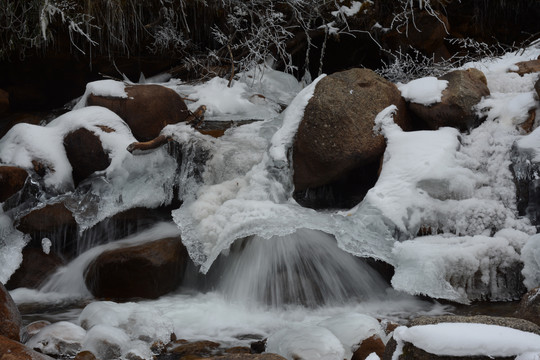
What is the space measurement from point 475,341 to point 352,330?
129 centimetres

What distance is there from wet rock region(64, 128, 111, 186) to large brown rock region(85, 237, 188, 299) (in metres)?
0.89

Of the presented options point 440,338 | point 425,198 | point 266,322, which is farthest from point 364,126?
point 440,338

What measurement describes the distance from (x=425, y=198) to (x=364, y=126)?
35.2 inches

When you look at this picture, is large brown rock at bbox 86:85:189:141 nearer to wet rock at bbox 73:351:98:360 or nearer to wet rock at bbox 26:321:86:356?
wet rock at bbox 26:321:86:356

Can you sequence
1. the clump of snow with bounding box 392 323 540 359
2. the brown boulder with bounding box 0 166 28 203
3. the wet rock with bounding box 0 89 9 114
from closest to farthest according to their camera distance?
the clump of snow with bounding box 392 323 540 359 → the brown boulder with bounding box 0 166 28 203 → the wet rock with bounding box 0 89 9 114

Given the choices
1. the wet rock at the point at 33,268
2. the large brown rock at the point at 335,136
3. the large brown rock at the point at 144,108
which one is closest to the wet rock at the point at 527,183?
the large brown rock at the point at 335,136

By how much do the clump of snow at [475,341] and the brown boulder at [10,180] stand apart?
3837 mm

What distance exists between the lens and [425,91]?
4832 millimetres

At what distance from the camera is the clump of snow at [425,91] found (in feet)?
15.6

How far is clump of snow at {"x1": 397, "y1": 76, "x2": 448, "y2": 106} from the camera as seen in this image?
475 cm

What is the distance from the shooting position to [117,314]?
3.40 m

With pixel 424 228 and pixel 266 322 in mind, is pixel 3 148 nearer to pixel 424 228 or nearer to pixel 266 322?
pixel 266 322

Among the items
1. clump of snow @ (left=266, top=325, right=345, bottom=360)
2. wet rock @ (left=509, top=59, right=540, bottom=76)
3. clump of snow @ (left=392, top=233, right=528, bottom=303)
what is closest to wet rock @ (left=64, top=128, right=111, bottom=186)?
clump of snow @ (left=266, top=325, right=345, bottom=360)

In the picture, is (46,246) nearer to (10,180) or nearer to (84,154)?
(10,180)
